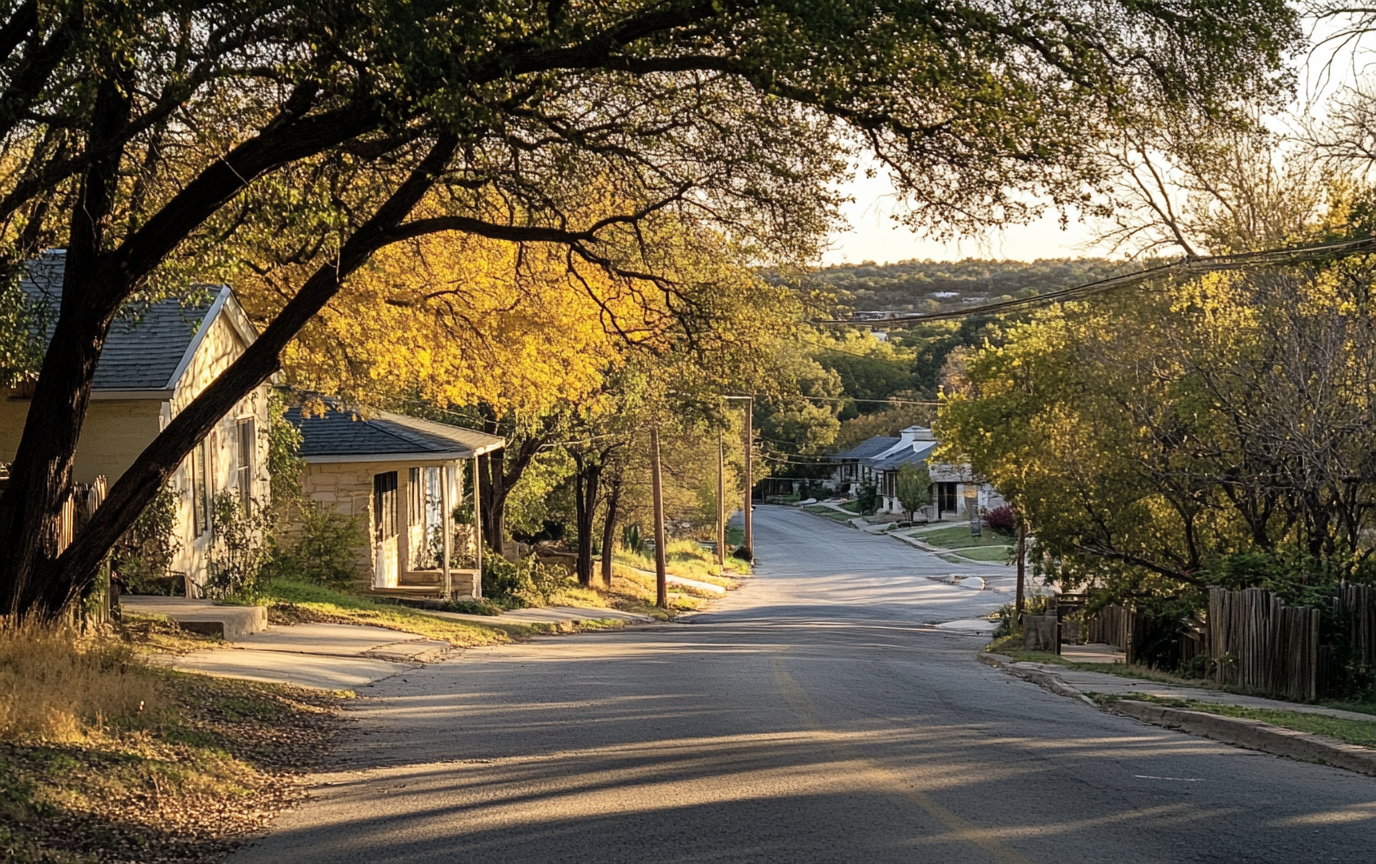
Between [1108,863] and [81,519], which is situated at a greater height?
[81,519]

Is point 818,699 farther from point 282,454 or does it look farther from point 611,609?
point 611,609

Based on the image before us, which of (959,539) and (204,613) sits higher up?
(204,613)

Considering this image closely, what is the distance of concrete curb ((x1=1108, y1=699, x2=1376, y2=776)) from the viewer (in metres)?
9.99

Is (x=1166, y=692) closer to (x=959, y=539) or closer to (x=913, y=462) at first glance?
(x=959, y=539)

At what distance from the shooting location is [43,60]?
10867 millimetres

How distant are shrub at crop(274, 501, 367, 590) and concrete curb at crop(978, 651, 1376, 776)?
53.6 ft

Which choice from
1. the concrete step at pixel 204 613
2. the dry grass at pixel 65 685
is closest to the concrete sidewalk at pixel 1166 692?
the dry grass at pixel 65 685

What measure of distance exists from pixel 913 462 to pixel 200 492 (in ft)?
254

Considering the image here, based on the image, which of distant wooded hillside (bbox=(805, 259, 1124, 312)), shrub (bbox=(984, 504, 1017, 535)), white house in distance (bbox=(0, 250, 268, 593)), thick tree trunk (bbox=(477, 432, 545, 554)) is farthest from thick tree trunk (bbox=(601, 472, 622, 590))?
distant wooded hillside (bbox=(805, 259, 1124, 312))

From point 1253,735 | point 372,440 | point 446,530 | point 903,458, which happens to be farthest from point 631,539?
point 1253,735

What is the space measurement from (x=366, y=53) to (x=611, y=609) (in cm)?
2891

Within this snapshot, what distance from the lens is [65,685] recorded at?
384 inches

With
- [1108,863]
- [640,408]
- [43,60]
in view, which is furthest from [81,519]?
[640,408]

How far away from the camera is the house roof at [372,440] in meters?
27.1
